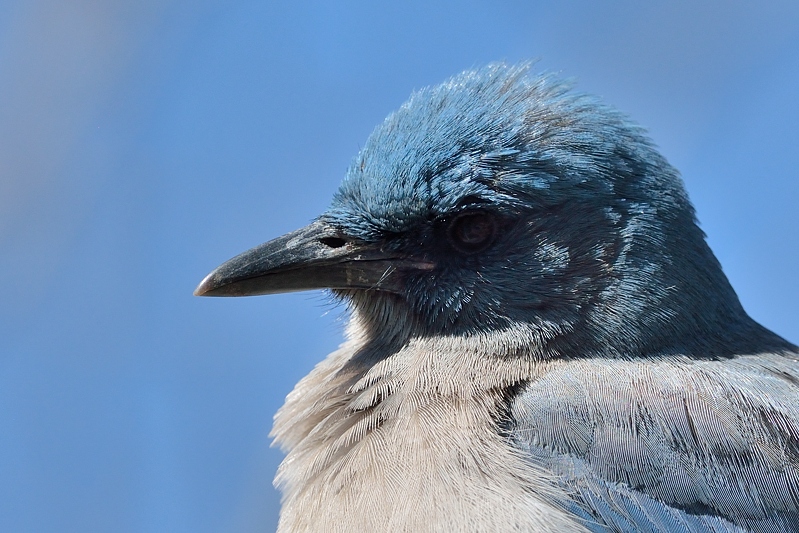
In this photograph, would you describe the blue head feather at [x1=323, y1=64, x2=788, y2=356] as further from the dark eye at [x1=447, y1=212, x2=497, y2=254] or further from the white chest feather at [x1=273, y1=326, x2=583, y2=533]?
the white chest feather at [x1=273, y1=326, x2=583, y2=533]

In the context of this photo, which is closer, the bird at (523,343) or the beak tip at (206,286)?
the bird at (523,343)

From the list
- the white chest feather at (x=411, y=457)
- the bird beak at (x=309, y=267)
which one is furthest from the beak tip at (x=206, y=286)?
the white chest feather at (x=411, y=457)

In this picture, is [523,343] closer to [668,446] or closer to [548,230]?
[548,230]

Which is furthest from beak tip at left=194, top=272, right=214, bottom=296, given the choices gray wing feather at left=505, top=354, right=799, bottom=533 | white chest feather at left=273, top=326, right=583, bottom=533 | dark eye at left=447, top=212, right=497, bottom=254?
gray wing feather at left=505, top=354, right=799, bottom=533

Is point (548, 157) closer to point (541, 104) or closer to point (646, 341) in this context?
point (541, 104)

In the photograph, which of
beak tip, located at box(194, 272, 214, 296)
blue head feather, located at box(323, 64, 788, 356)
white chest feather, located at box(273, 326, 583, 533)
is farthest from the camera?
beak tip, located at box(194, 272, 214, 296)

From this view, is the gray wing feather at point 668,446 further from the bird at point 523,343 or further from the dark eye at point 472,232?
the dark eye at point 472,232

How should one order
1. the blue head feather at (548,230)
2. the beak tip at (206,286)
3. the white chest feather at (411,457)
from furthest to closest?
the beak tip at (206,286) < the blue head feather at (548,230) < the white chest feather at (411,457)
